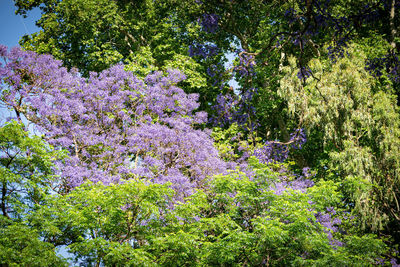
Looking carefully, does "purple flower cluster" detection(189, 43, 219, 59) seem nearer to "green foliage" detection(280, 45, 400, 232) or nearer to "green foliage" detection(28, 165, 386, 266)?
"green foliage" detection(280, 45, 400, 232)

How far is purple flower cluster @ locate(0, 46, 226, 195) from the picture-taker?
1162cm

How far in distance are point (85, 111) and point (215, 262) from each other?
23.1ft

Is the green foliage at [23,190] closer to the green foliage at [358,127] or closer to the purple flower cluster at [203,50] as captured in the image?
the green foliage at [358,127]

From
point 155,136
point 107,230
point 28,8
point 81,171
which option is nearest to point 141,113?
point 155,136

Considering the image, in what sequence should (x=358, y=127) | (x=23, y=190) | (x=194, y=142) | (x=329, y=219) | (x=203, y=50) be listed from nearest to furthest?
(x=23, y=190) < (x=329, y=219) < (x=358, y=127) < (x=194, y=142) < (x=203, y=50)

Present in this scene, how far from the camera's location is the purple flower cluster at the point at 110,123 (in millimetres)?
11625

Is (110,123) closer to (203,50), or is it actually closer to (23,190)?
(23,190)

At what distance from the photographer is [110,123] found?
12766 mm

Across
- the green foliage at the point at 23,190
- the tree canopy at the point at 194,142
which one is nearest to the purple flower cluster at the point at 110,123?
the tree canopy at the point at 194,142

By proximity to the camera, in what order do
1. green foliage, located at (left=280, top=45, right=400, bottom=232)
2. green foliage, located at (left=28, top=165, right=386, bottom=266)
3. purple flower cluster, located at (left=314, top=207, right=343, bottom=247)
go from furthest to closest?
1. purple flower cluster, located at (left=314, top=207, right=343, bottom=247)
2. green foliage, located at (left=280, top=45, right=400, bottom=232)
3. green foliage, located at (left=28, top=165, right=386, bottom=266)

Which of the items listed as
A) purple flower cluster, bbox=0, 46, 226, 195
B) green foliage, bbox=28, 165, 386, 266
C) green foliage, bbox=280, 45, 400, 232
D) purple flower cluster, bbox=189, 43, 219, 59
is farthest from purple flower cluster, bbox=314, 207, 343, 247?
purple flower cluster, bbox=189, 43, 219, 59

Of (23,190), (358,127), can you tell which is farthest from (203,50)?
(23,190)

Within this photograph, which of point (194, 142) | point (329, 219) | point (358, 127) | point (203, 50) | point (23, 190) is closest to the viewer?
point (23, 190)

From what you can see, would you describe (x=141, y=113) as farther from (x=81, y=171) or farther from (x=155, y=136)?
(x=81, y=171)
